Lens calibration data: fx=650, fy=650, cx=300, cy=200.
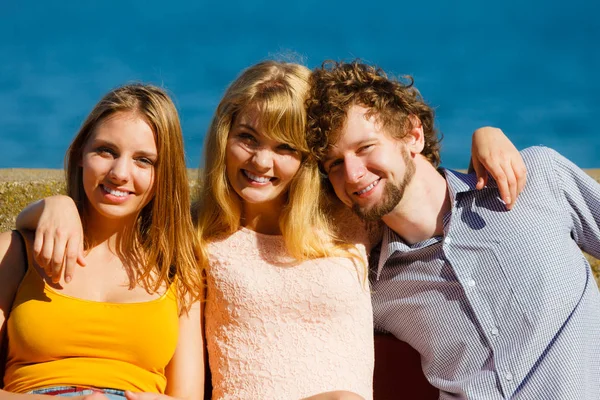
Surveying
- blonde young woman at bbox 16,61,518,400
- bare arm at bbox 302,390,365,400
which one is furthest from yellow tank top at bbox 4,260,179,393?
bare arm at bbox 302,390,365,400

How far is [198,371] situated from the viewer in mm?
2971

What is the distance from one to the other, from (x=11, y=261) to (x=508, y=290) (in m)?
2.16

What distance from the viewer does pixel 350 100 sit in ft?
10.3

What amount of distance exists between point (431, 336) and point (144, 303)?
1334 millimetres

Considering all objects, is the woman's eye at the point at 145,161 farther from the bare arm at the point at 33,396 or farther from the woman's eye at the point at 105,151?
the bare arm at the point at 33,396

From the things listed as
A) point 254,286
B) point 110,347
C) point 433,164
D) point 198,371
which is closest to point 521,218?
point 433,164

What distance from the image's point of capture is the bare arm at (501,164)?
2.96 m

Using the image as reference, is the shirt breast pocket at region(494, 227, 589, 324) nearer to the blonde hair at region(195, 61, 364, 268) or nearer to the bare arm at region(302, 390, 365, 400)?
the blonde hair at region(195, 61, 364, 268)

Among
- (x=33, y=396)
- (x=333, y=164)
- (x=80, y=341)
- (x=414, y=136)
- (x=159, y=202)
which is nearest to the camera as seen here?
(x=33, y=396)

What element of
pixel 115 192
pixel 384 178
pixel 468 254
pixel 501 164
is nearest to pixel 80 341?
pixel 115 192

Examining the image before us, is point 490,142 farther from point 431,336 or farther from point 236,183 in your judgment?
point 236,183

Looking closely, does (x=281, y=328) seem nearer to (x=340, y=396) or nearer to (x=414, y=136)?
(x=340, y=396)

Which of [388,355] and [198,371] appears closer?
[198,371]

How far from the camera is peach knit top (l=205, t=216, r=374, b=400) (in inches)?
115
